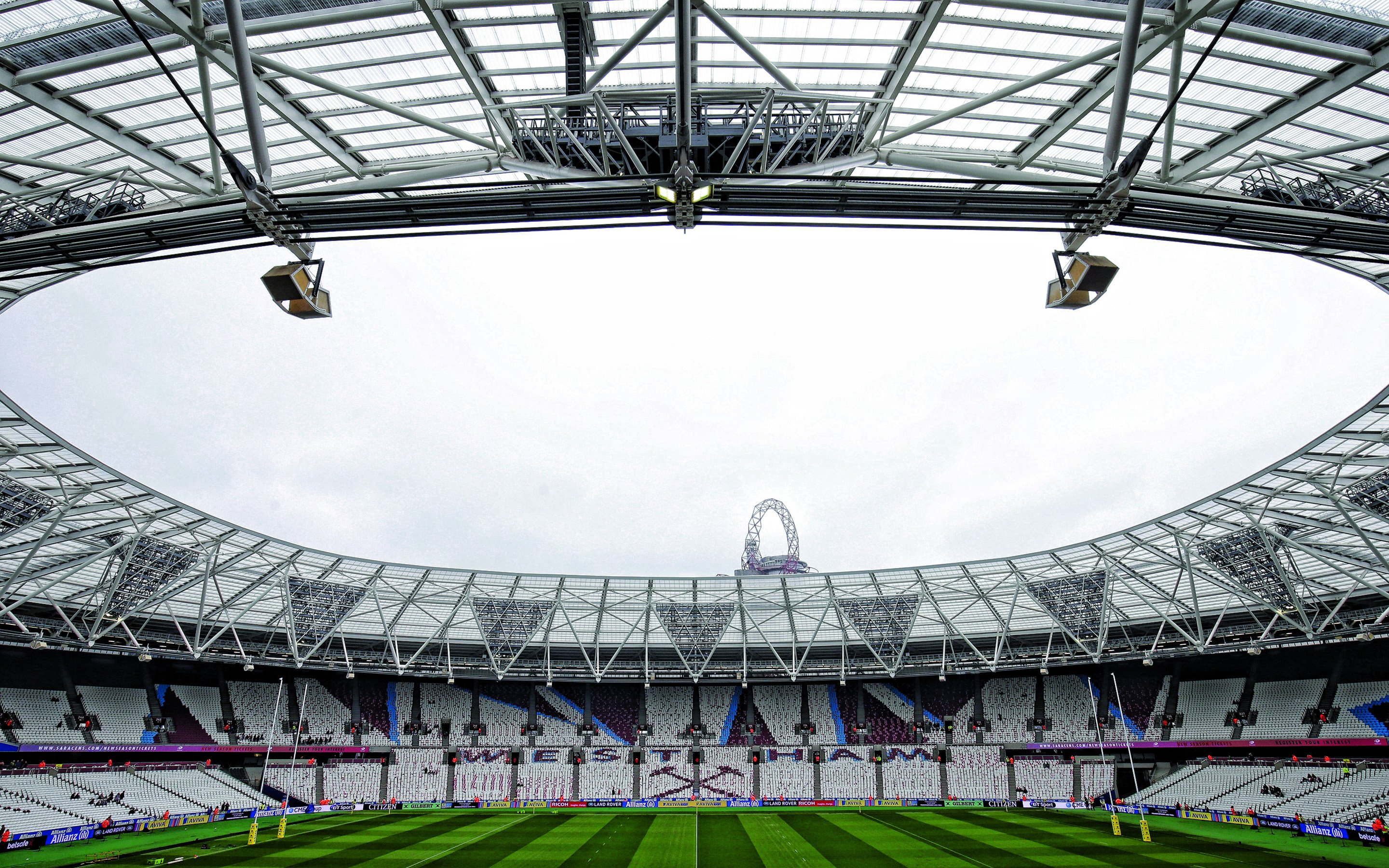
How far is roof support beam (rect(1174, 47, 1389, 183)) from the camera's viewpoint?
15.1 meters

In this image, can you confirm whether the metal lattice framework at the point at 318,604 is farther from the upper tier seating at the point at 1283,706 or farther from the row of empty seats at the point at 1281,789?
the upper tier seating at the point at 1283,706

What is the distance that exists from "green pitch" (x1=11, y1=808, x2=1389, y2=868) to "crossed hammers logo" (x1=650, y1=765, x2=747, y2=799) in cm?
1318

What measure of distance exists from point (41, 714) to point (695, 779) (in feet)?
153

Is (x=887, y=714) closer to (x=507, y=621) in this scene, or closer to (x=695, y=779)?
(x=695, y=779)

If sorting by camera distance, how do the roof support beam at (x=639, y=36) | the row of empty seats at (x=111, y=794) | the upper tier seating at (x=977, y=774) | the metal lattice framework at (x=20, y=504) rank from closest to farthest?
1. the roof support beam at (x=639, y=36)
2. the metal lattice framework at (x=20, y=504)
3. the row of empty seats at (x=111, y=794)
4. the upper tier seating at (x=977, y=774)

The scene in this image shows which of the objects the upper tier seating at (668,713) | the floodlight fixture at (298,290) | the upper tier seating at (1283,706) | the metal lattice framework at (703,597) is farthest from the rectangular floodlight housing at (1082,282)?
the upper tier seating at (668,713)

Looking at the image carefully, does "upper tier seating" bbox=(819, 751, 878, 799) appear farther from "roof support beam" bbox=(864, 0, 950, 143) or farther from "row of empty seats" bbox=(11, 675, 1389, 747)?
"roof support beam" bbox=(864, 0, 950, 143)

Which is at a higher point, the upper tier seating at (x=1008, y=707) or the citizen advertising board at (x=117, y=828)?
the upper tier seating at (x=1008, y=707)

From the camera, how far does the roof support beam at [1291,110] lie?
49.5ft

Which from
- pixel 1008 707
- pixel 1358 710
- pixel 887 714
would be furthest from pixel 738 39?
pixel 1008 707

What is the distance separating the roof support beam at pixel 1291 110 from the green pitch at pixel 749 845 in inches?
1017

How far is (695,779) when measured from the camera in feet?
208

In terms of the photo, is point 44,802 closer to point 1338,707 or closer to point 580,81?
point 580,81

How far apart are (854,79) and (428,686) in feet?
216
